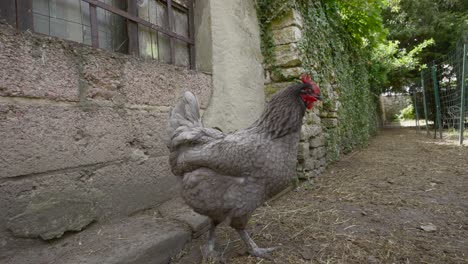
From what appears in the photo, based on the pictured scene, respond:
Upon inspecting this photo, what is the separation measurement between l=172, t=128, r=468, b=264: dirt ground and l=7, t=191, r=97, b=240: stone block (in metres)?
→ 0.75

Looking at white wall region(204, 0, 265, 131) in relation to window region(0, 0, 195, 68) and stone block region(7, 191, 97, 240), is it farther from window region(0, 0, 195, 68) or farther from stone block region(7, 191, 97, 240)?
stone block region(7, 191, 97, 240)

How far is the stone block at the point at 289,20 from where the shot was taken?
12.2 feet

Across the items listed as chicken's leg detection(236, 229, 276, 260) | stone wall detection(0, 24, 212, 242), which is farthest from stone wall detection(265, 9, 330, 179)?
chicken's leg detection(236, 229, 276, 260)

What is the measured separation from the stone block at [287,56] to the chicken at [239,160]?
1618 millimetres

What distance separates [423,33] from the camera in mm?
11969

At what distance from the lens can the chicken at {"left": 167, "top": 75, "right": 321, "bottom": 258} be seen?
74.7 inches

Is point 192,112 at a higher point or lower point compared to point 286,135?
higher

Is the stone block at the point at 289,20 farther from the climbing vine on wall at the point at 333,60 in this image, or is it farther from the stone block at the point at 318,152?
the stone block at the point at 318,152

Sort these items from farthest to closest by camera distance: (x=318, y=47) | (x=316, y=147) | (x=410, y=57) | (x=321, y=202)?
(x=410, y=57) → (x=318, y=47) → (x=316, y=147) → (x=321, y=202)

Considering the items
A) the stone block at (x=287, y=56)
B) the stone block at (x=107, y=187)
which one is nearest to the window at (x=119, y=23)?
the stone block at (x=107, y=187)

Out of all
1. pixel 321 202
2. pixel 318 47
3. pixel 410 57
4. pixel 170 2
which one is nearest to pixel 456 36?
pixel 410 57

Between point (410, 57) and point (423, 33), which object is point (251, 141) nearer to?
point (410, 57)

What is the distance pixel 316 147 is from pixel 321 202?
3.69 ft

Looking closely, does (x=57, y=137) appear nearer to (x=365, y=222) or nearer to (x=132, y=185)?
(x=132, y=185)
